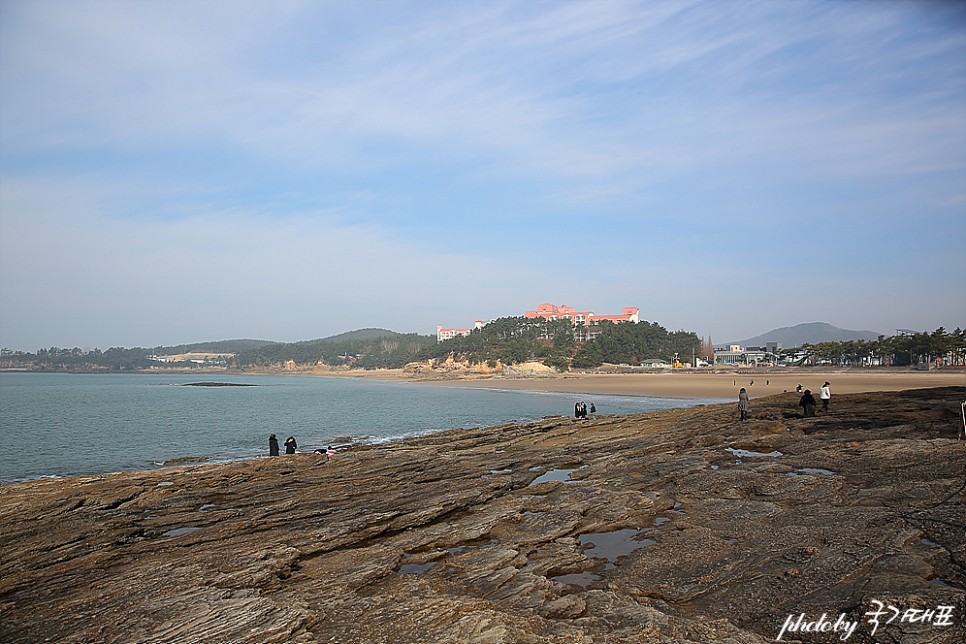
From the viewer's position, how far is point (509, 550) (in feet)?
31.6

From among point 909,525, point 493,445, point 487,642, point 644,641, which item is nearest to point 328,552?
point 487,642

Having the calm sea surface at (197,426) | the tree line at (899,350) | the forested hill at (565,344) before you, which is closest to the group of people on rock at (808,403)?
the calm sea surface at (197,426)

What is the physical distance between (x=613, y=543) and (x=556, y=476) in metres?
6.78

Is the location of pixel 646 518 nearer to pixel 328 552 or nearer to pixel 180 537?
pixel 328 552

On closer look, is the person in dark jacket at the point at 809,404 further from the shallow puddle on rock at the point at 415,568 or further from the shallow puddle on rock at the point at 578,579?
the shallow puddle on rock at the point at 415,568

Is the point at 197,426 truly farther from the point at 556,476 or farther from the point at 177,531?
the point at 177,531

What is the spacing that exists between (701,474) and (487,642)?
10.1 m

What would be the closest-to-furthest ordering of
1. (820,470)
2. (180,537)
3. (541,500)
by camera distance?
(180,537)
(541,500)
(820,470)

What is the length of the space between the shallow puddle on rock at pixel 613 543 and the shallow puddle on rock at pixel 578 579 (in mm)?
740

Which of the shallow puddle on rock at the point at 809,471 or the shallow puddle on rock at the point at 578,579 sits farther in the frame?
the shallow puddle on rock at the point at 809,471

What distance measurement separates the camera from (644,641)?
662 centimetres

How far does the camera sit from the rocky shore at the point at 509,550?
7.12 meters

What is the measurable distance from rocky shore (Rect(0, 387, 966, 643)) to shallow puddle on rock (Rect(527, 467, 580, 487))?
110 millimetres

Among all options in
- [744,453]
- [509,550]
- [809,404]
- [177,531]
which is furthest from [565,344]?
[509,550]
